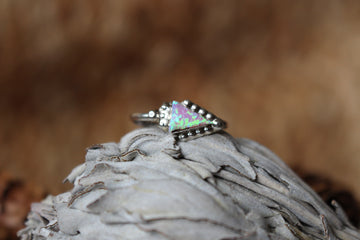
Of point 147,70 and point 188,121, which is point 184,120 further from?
point 147,70

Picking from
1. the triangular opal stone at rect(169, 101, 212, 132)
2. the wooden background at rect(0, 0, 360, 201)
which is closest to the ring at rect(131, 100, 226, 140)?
the triangular opal stone at rect(169, 101, 212, 132)

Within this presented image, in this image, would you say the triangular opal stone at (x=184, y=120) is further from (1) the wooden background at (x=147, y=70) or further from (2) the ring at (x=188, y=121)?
(1) the wooden background at (x=147, y=70)

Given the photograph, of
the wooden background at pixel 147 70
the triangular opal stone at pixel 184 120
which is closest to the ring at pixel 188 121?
the triangular opal stone at pixel 184 120

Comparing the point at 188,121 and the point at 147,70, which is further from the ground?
the point at 147,70

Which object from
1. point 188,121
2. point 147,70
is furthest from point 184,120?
point 147,70

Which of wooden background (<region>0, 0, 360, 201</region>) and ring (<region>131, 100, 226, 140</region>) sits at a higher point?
wooden background (<region>0, 0, 360, 201</region>)

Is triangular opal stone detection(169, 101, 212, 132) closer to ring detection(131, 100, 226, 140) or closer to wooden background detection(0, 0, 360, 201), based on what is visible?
ring detection(131, 100, 226, 140)

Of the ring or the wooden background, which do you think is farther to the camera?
the wooden background

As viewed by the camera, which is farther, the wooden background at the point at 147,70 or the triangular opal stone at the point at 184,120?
the wooden background at the point at 147,70
